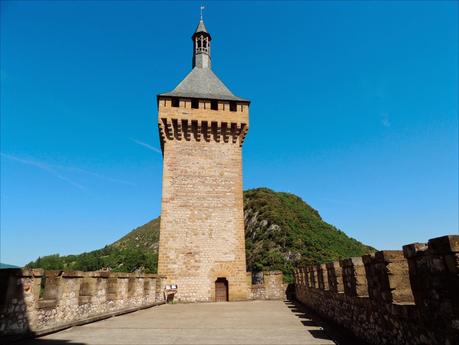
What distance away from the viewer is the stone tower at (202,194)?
15.9 metres

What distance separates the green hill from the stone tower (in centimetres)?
1843

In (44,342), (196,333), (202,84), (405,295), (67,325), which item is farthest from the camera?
(202,84)

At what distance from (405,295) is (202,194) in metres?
13.6

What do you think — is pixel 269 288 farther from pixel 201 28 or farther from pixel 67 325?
pixel 201 28

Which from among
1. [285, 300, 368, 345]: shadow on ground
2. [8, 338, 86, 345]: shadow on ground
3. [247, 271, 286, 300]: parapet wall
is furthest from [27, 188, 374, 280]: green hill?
[8, 338, 86, 345]: shadow on ground

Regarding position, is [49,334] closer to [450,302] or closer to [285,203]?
[450,302]

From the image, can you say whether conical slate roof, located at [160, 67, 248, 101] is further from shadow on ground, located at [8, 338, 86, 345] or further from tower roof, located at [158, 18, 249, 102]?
shadow on ground, located at [8, 338, 86, 345]

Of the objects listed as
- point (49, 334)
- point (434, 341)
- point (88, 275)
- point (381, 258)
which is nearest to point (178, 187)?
point (88, 275)

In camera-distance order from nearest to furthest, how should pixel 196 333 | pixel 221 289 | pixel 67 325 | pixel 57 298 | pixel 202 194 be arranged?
pixel 196 333 → pixel 57 298 → pixel 67 325 → pixel 221 289 → pixel 202 194

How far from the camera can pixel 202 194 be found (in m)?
17.0

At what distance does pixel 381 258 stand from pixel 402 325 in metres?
0.78

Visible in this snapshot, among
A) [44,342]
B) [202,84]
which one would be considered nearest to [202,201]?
[202,84]

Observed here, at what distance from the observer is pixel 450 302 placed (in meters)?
2.78

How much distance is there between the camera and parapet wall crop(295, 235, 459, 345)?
9.16ft
